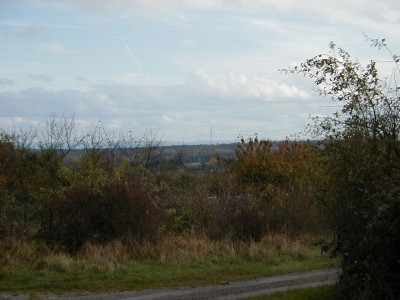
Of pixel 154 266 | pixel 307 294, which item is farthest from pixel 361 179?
pixel 154 266

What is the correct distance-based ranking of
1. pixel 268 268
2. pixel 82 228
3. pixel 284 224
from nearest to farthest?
pixel 268 268 < pixel 82 228 < pixel 284 224

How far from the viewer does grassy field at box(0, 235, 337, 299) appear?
11.2m

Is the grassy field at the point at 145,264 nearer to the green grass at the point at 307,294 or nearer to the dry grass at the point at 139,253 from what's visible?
the dry grass at the point at 139,253

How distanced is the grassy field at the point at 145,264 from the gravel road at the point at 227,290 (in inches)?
16.4

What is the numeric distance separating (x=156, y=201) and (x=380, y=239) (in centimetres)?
1200

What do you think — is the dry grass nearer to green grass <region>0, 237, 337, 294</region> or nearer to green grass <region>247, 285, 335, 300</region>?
green grass <region>0, 237, 337, 294</region>

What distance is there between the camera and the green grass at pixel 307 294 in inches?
388

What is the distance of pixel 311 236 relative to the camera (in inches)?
772

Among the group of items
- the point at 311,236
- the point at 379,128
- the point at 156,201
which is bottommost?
the point at 311,236

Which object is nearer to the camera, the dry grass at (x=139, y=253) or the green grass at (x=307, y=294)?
the green grass at (x=307, y=294)

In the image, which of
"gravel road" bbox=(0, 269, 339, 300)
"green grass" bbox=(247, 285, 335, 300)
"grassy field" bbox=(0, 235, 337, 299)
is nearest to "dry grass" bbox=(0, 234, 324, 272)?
"grassy field" bbox=(0, 235, 337, 299)

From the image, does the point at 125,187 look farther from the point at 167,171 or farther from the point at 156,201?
the point at 167,171

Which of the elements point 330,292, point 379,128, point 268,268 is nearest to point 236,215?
point 268,268

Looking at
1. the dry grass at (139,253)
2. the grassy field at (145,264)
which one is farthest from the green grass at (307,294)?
the dry grass at (139,253)
